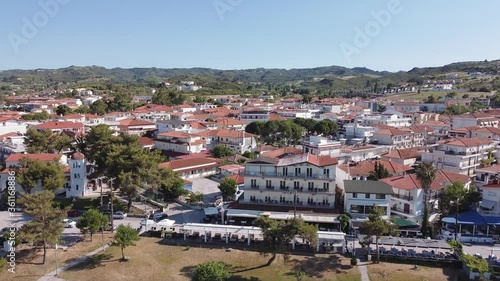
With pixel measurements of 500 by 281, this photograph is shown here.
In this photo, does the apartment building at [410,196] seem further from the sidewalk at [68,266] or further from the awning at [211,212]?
the sidewalk at [68,266]

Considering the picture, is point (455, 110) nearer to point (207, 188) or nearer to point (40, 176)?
point (207, 188)

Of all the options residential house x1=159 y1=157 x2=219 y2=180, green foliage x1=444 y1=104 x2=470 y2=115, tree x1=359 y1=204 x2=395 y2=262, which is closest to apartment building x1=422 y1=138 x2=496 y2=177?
tree x1=359 y1=204 x2=395 y2=262

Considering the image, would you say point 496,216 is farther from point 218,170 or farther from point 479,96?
point 479,96

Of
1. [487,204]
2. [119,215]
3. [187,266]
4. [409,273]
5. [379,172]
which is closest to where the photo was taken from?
[409,273]

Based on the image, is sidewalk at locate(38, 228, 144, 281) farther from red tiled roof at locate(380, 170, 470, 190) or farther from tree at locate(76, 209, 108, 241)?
red tiled roof at locate(380, 170, 470, 190)

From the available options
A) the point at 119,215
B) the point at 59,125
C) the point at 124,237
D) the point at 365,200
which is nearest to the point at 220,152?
the point at 119,215

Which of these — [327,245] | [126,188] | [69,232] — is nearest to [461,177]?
[327,245]

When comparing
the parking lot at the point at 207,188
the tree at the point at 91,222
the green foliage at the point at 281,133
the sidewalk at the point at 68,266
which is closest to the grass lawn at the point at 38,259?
the sidewalk at the point at 68,266
